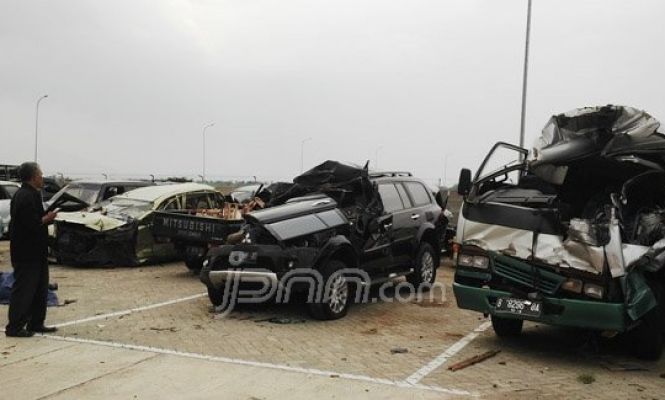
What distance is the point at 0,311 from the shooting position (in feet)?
27.5

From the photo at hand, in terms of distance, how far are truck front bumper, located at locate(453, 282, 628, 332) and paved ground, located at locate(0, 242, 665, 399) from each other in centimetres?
48

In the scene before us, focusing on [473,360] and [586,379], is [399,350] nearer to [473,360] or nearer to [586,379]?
[473,360]

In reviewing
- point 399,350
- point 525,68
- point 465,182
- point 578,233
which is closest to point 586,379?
point 578,233

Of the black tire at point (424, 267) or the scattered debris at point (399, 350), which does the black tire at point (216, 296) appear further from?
the black tire at point (424, 267)

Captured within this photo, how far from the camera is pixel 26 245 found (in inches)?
277

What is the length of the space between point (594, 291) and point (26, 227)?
600 centimetres

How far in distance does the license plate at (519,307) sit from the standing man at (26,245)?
497cm

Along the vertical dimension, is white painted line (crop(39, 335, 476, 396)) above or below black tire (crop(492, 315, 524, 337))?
below

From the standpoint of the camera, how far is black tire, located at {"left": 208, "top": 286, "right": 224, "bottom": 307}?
8695mm

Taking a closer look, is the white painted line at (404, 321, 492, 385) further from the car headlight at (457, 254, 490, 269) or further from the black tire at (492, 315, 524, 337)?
the car headlight at (457, 254, 490, 269)

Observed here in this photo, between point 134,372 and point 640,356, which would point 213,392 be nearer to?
point 134,372

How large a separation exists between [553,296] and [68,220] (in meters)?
9.33

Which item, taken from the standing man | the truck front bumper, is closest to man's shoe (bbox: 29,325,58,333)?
the standing man

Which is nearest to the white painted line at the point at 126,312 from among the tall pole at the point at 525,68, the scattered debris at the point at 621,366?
the scattered debris at the point at 621,366
